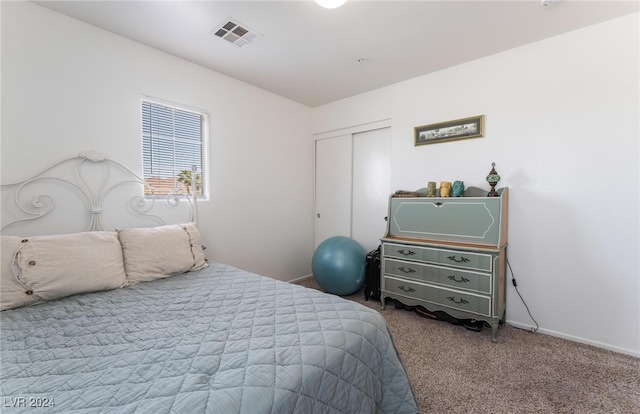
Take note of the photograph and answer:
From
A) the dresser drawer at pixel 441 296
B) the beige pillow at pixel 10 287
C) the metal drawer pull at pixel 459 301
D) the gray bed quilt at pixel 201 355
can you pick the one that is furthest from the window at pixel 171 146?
the metal drawer pull at pixel 459 301

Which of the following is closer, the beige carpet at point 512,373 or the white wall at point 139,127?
the beige carpet at point 512,373

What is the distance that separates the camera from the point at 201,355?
3.13ft

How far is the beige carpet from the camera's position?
151 cm

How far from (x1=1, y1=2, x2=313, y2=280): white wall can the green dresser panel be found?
1543 millimetres

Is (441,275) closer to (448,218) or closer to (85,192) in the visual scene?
(448,218)

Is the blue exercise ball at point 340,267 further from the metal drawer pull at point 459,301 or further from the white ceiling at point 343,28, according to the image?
the white ceiling at point 343,28

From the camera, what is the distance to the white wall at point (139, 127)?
69.9 inches

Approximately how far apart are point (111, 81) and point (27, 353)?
2.02 metres

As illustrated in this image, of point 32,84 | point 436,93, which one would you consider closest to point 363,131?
point 436,93

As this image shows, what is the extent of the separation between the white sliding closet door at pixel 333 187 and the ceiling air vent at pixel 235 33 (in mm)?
1787

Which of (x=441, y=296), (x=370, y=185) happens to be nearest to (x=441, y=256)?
(x=441, y=296)

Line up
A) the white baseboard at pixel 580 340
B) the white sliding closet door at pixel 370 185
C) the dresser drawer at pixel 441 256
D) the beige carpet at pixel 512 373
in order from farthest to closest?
the white sliding closet door at pixel 370 185
the dresser drawer at pixel 441 256
the white baseboard at pixel 580 340
the beige carpet at pixel 512 373

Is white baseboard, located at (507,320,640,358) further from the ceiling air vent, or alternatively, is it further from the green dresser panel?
the ceiling air vent

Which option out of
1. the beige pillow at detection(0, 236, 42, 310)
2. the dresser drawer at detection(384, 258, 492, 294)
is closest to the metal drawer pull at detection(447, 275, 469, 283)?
the dresser drawer at detection(384, 258, 492, 294)
